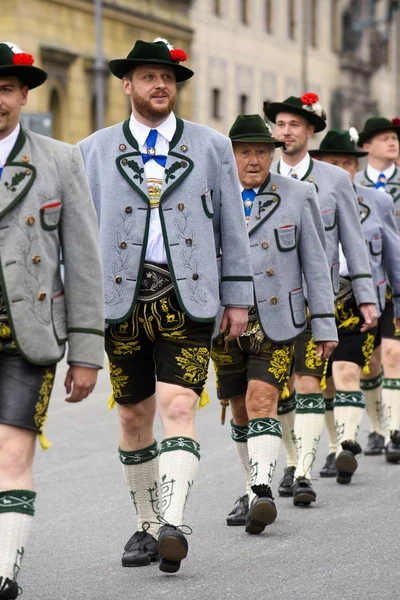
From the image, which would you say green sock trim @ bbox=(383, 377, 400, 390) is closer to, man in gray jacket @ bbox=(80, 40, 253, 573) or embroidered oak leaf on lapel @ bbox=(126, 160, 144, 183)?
man in gray jacket @ bbox=(80, 40, 253, 573)

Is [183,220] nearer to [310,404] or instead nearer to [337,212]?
[310,404]

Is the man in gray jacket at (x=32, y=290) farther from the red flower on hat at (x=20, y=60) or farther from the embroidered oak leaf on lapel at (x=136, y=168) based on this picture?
the embroidered oak leaf on lapel at (x=136, y=168)

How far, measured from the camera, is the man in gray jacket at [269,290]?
329 inches

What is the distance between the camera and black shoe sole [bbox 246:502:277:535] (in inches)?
312

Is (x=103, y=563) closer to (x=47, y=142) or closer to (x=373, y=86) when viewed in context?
(x=47, y=142)

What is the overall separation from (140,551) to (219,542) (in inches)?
29.1

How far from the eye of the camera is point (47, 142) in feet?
19.3

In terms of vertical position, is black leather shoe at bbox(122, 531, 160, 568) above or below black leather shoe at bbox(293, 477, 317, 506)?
above

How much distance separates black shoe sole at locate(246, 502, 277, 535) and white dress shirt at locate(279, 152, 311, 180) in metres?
2.35

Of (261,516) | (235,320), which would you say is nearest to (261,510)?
(261,516)

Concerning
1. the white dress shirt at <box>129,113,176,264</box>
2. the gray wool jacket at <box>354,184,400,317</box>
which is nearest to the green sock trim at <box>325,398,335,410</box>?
the gray wool jacket at <box>354,184,400,317</box>

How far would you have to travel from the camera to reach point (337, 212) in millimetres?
9789

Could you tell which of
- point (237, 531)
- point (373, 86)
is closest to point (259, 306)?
point (237, 531)

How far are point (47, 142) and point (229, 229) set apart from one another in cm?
140
